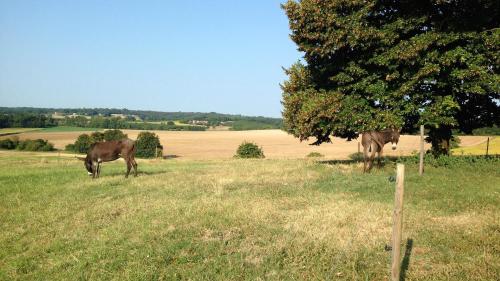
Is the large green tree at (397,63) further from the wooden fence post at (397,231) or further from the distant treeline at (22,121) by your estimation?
the distant treeline at (22,121)

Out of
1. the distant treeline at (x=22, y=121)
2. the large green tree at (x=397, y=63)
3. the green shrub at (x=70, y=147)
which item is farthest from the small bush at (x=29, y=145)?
the large green tree at (x=397, y=63)

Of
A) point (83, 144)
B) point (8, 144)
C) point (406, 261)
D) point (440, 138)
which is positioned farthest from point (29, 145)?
point (406, 261)

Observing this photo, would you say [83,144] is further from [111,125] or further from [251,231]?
[251,231]

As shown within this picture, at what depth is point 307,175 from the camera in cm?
1930

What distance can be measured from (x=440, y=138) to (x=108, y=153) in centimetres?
1953

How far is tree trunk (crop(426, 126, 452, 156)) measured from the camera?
23.1 metres

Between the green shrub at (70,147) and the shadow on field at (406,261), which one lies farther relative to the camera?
the green shrub at (70,147)

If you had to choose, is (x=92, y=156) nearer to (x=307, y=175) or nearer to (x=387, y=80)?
(x=307, y=175)

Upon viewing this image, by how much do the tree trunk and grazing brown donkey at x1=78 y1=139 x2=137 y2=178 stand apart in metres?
17.6

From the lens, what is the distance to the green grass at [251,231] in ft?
A: 24.7

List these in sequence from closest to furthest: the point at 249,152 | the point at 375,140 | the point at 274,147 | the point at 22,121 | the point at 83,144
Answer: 1. the point at 375,140
2. the point at 249,152
3. the point at 83,144
4. the point at 274,147
5. the point at 22,121

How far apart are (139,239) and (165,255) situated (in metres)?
1.50

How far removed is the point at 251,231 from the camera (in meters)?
9.74

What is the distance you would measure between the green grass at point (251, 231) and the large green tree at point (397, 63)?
198 inches
